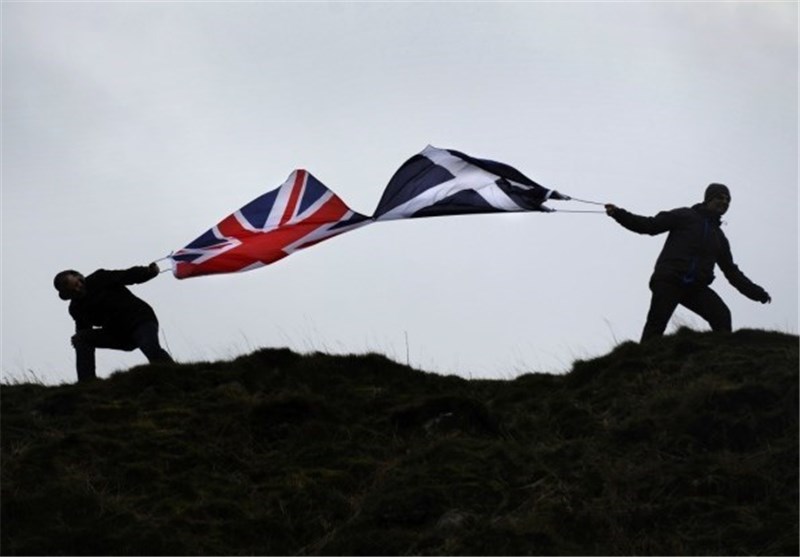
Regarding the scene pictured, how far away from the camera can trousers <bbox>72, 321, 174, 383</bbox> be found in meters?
18.8

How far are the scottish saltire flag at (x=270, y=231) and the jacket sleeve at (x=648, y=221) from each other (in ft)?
11.5

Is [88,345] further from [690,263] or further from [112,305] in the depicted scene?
[690,263]

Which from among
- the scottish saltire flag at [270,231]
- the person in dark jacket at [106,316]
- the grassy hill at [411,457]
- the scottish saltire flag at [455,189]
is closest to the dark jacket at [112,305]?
the person in dark jacket at [106,316]

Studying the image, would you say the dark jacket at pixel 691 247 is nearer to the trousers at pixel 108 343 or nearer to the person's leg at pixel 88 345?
the trousers at pixel 108 343

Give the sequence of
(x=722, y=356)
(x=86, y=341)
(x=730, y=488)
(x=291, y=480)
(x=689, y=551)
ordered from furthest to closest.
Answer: (x=86, y=341) → (x=722, y=356) → (x=291, y=480) → (x=730, y=488) → (x=689, y=551)

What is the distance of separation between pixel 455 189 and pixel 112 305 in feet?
15.9

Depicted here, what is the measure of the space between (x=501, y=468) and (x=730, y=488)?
7.25 ft

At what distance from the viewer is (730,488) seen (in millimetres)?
14148

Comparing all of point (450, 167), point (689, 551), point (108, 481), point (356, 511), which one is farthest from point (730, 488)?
point (450, 167)

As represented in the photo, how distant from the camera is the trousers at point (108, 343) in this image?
18.8 metres

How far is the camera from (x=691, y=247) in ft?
61.0

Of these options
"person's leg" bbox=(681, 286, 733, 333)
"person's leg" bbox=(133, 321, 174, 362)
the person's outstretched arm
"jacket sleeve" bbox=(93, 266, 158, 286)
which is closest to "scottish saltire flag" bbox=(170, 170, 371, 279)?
"jacket sleeve" bbox=(93, 266, 158, 286)

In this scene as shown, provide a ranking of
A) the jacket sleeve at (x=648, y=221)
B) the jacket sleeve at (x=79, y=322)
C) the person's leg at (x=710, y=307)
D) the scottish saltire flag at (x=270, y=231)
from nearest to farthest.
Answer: the person's leg at (x=710, y=307) → the jacket sleeve at (x=648, y=221) → the jacket sleeve at (x=79, y=322) → the scottish saltire flag at (x=270, y=231)

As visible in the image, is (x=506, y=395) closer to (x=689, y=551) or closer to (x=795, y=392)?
(x=795, y=392)
